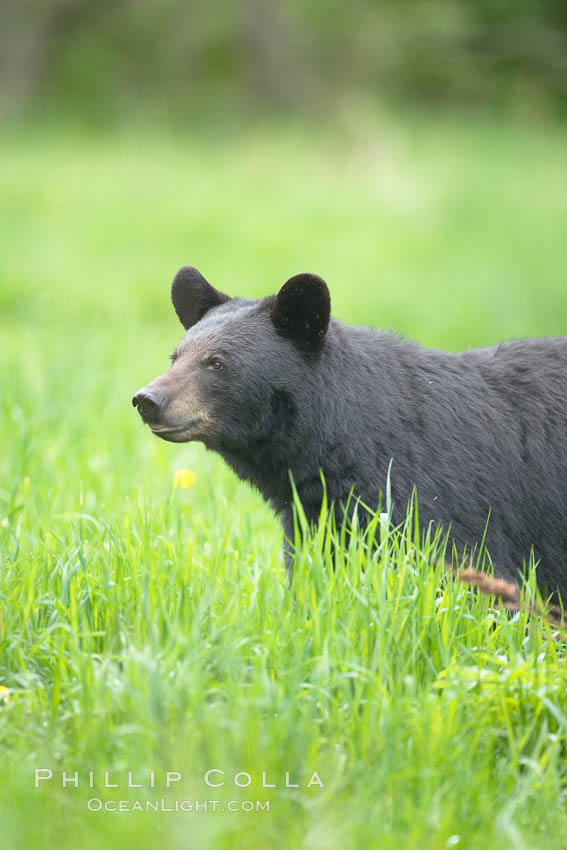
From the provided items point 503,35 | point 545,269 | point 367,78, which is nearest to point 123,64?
point 367,78

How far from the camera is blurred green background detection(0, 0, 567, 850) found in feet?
7.79

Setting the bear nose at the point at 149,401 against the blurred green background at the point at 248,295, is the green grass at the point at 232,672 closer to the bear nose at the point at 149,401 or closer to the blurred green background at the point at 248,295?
the blurred green background at the point at 248,295

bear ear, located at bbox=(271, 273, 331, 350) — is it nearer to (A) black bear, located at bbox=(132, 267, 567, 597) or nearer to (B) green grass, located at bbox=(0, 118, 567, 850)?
(A) black bear, located at bbox=(132, 267, 567, 597)

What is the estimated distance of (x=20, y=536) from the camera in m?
3.67

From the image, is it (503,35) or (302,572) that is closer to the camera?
(302,572)

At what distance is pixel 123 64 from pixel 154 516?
2262cm

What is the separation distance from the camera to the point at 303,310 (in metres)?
3.46

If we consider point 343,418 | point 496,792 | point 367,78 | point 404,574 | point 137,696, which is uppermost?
point 367,78

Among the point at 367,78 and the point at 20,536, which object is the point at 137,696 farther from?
the point at 367,78

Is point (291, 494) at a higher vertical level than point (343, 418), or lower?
lower

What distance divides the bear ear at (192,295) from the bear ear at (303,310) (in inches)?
18.5

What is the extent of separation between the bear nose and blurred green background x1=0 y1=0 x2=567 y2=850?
0.39 meters

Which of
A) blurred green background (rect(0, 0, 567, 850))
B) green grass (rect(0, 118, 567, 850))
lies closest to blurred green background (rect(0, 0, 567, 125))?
blurred green background (rect(0, 0, 567, 850))

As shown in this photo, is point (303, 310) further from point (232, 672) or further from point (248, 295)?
point (248, 295)
